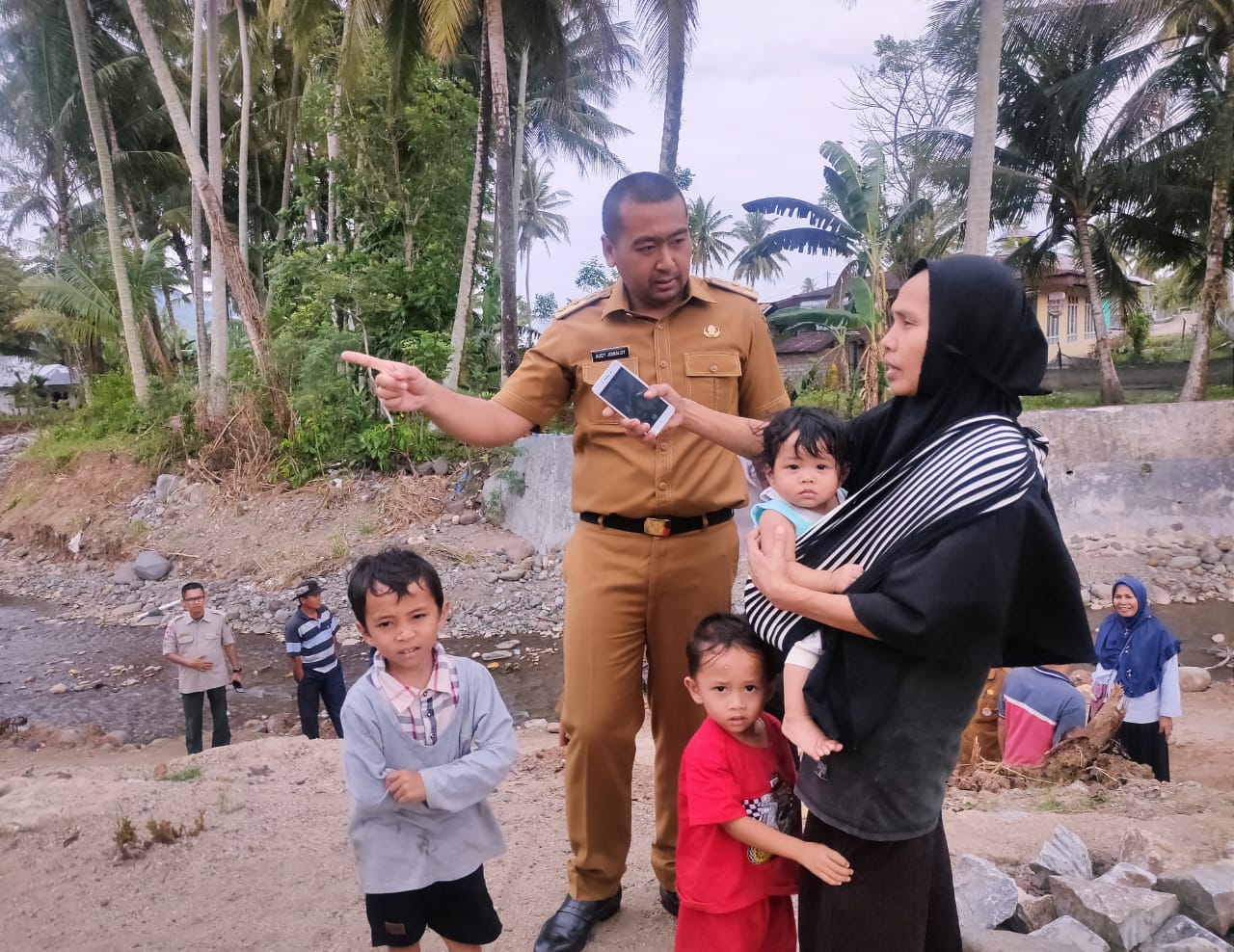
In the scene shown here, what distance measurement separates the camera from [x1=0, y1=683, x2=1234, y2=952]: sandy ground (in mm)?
3086

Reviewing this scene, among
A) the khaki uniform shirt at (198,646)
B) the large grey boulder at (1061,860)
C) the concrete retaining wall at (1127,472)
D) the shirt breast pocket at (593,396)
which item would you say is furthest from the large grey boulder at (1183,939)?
the concrete retaining wall at (1127,472)

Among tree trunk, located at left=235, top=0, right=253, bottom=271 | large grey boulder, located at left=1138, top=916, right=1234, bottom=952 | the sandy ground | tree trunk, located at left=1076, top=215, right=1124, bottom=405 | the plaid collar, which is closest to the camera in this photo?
the plaid collar

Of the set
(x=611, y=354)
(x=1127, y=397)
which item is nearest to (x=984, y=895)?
(x=611, y=354)

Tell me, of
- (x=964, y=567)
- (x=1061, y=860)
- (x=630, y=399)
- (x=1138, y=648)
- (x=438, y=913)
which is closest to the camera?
(x=964, y=567)

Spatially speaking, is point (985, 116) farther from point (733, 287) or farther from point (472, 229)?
point (733, 287)

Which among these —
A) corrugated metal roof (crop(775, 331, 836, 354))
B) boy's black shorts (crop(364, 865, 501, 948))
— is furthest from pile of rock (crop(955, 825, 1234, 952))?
corrugated metal roof (crop(775, 331, 836, 354))

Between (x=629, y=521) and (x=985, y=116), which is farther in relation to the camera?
(x=985, y=116)

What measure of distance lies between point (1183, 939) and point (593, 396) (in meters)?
2.42

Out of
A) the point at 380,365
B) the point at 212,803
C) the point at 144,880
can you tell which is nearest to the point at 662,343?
the point at 380,365

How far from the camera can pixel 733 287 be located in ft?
9.53

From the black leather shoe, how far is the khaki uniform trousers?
3cm

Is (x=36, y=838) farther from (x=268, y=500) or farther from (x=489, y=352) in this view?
(x=489, y=352)

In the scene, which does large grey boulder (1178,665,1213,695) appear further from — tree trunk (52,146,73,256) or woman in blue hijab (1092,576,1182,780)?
tree trunk (52,146,73,256)

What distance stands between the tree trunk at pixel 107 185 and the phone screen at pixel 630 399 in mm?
17289
